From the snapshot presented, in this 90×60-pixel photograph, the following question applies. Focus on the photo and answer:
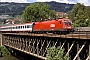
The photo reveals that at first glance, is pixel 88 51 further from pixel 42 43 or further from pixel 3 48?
pixel 3 48

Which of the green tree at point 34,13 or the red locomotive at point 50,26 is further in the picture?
the green tree at point 34,13

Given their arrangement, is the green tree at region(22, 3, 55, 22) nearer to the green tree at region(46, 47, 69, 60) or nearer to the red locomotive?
the red locomotive

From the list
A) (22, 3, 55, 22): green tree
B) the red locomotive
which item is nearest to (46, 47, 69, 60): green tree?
the red locomotive

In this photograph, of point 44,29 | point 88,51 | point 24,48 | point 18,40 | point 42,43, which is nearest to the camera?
point 88,51

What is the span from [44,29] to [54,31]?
17.5 ft

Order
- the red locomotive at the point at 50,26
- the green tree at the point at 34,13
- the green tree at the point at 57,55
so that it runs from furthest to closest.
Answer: the green tree at the point at 34,13
the red locomotive at the point at 50,26
the green tree at the point at 57,55

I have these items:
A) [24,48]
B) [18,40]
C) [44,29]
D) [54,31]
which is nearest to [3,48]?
[18,40]

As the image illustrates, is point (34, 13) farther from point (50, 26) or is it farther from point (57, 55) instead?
point (57, 55)

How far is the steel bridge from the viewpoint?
26.1 m

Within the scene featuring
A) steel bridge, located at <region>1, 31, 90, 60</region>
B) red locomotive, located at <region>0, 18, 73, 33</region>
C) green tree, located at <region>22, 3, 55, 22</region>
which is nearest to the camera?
steel bridge, located at <region>1, 31, 90, 60</region>

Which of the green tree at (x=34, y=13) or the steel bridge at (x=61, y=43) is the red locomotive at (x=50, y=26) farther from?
the green tree at (x=34, y=13)

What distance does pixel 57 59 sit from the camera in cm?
2611

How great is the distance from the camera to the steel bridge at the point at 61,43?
26141 mm

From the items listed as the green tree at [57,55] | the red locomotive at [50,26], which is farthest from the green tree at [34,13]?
the green tree at [57,55]
